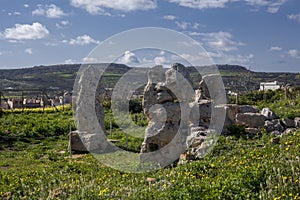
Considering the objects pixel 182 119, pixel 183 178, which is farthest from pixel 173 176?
pixel 182 119

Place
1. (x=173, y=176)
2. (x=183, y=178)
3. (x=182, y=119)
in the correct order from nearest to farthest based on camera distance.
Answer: (x=183, y=178), (x=173, y=176), (x=182, y=119)

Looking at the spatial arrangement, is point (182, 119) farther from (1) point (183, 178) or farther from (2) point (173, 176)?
(1) point (183, 178)

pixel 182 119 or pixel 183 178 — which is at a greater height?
pixel 182 119

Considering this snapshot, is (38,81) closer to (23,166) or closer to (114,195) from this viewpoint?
(23,166)

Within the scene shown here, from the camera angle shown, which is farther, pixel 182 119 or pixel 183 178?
pixel 182 119

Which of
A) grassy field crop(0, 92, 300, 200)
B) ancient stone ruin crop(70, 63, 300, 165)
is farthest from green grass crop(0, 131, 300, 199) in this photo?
ancient stone ruin crop(70, 63, 300, 165)

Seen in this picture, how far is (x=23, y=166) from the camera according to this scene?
49.0ft

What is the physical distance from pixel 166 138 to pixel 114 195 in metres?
7.08

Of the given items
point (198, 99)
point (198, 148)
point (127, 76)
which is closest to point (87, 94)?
point (127, 76)

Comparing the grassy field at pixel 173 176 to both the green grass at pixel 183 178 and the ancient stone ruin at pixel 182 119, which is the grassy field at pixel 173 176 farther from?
the ancient stone ruin at pixel 182 119

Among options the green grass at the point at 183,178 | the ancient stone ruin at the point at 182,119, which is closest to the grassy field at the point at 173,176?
the green grass at the point at 183,178

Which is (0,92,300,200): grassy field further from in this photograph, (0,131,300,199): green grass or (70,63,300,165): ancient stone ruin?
(70,63,300,165): ancient stone ruin

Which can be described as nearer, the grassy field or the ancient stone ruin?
the grassy field

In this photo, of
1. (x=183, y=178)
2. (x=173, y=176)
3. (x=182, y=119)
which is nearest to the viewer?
(x=183, y=178)
